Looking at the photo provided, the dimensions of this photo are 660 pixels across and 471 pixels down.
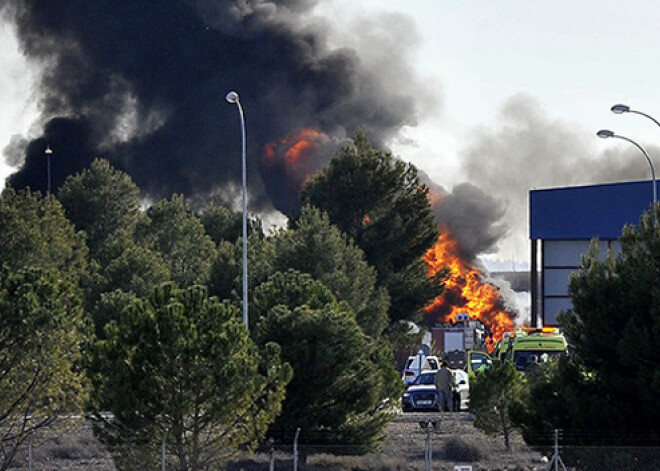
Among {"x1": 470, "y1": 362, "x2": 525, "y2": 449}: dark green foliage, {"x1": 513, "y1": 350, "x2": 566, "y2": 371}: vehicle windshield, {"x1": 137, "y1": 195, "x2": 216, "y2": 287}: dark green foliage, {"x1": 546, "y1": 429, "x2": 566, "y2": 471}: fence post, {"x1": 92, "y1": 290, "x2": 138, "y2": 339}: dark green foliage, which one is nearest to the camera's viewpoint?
{"x1": 546, "y1": 429, "x2": 566, "y2": 471}: fence post

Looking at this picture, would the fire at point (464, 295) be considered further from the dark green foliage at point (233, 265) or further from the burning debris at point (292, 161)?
the dark green foliage at point (233, 265)

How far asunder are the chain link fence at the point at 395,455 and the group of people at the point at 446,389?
1375 millimetres

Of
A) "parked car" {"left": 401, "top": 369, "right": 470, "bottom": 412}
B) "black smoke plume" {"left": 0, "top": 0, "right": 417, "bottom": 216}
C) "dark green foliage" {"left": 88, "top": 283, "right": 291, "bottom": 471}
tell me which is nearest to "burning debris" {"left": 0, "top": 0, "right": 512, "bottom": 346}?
"black smoke plume" {"left": 0, "top": 0, "right": 417, "bottom": 216}

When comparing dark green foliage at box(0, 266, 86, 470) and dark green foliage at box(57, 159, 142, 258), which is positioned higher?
dark green foliage at box(57, 159, 142, 258)

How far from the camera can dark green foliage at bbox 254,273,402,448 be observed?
30.7m

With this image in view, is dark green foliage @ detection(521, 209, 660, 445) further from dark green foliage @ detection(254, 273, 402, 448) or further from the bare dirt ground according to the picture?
the bare dirt ground

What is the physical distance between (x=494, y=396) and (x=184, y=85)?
4396 inches

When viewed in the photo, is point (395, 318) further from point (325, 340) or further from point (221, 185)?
point (221, 185)

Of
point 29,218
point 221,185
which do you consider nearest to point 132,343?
point 29,218

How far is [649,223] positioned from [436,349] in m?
48.7

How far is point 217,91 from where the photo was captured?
477 feet

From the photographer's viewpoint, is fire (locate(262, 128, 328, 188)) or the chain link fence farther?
fire (locate(262, 128, 328, 188))

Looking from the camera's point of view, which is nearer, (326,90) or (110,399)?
(110,399)

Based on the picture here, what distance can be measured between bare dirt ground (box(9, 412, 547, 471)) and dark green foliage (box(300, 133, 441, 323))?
97.3 feet
